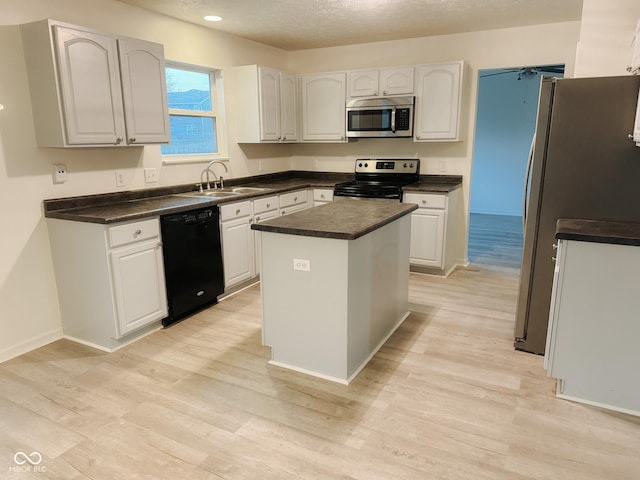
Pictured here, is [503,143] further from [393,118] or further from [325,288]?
[325,288]

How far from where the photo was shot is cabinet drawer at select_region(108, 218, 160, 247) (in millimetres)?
2834

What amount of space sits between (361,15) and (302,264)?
2.55m

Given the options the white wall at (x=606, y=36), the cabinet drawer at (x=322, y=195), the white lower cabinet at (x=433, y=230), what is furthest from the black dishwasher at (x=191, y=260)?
the white wall at (x=606, y=36)

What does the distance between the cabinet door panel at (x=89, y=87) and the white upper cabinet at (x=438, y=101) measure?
291 cm

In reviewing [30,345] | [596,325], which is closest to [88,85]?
[30,345]

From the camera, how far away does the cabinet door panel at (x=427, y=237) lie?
4398mm

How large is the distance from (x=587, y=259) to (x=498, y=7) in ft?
8.13

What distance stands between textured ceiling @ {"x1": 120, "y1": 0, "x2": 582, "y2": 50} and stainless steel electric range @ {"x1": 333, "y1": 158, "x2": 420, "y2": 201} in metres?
1.35

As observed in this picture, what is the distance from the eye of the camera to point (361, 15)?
3840 millimetres

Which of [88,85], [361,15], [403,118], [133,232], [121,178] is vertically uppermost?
[361,15]

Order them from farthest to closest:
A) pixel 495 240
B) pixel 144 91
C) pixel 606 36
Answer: pixel 495 240 → pixel 144 91 → pixel 606 36

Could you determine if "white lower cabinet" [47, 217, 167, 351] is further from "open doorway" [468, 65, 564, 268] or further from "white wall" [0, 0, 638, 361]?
"open doorway" [468, 65, 564, 268]

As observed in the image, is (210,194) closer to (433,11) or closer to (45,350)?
(45,350)

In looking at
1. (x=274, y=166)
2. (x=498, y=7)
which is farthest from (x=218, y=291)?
(x=498, y=7)
